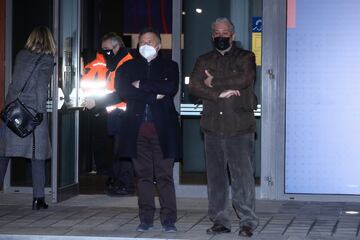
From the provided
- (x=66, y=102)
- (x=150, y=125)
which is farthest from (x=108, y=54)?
(x=150, y=125)

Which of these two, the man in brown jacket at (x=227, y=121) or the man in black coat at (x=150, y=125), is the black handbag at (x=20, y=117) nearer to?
the man in black coat at (x=150, y=125)

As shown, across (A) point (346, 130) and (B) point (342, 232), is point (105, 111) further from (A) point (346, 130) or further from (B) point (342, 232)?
(B) point (342, 232)

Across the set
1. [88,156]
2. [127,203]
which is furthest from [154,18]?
[88,156]

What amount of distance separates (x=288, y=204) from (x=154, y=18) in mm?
2755

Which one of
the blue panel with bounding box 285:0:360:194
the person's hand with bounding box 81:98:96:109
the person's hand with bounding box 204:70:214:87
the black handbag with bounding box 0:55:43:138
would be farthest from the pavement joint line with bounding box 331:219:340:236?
the person's hand with bounding box 81:98:96:109

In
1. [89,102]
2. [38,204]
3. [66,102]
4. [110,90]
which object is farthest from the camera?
[89,102]

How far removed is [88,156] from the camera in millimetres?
14117

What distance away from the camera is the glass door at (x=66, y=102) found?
10.5 m

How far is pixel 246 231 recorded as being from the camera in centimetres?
860

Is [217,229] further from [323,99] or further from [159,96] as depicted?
[323,99]

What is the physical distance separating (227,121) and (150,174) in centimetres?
90

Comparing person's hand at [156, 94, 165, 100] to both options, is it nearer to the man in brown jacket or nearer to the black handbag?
the man in brown jacket

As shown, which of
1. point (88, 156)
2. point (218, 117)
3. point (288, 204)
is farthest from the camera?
point (88, 156)

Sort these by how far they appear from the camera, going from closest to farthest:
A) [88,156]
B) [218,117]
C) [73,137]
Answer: [218,117], [73,137], [88,156]
